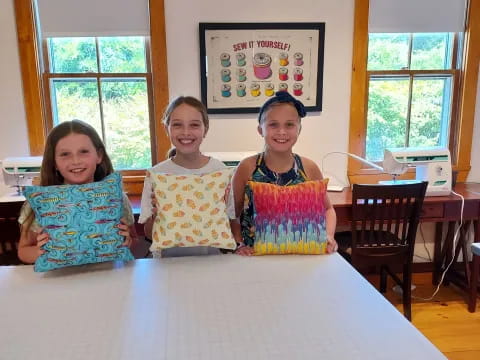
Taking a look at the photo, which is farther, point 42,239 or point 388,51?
point 388,51

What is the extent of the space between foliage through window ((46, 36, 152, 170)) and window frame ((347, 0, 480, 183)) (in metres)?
1.42

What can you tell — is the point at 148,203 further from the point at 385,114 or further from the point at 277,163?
the point at 385,114

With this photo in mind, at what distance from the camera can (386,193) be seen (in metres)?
1.99

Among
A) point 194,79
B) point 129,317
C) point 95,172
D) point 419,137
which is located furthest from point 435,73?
point 129,317

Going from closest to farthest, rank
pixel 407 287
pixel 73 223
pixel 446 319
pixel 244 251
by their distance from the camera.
Answer: pixel 73 223
pixel 244 251
pixel 407 287
pixel 446 319

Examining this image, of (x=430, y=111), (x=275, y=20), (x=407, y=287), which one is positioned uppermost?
(x=275, y=20)

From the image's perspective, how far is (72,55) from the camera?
2455 millimetres

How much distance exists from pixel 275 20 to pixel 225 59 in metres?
0.42

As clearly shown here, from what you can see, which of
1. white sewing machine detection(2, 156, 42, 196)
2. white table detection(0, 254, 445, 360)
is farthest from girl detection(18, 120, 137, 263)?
white sewing machine detection(2, 156, 42, 196)

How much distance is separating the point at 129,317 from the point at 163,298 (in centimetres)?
13

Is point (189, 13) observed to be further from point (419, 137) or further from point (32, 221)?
point (419, 137)

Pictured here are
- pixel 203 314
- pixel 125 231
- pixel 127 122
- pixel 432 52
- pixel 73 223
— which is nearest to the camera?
pixel 203 314

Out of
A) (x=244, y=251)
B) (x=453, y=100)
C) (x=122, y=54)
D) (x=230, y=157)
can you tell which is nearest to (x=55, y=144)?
(x=244, y=251)

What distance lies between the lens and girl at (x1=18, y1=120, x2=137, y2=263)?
4.41 ft
